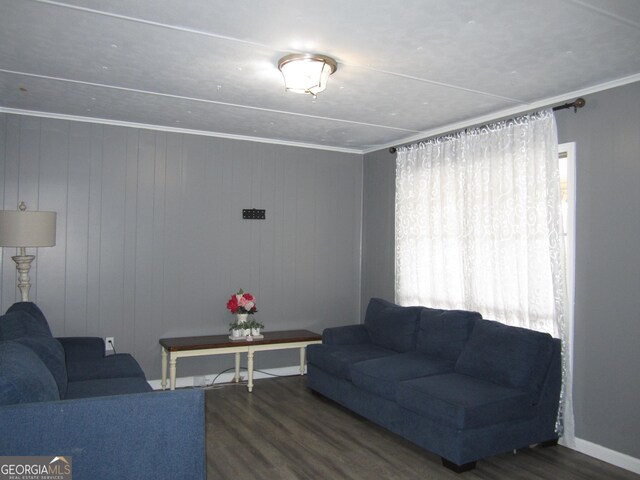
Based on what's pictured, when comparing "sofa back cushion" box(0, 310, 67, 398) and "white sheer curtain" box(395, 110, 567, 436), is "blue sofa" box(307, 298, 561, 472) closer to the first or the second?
"white sheer curtain" box(395, 110, 567, 436)

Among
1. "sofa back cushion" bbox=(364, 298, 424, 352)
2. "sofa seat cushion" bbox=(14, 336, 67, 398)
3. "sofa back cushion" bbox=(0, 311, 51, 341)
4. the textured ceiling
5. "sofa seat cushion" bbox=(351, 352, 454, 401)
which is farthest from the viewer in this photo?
"sofa back cushion" bbox=(364, 298, 424, 352)

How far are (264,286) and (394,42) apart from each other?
3335mm

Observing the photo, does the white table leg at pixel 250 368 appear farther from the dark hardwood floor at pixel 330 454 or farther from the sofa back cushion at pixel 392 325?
the sofa back cushion at pixel 392 325

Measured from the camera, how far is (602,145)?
3547 millimetres

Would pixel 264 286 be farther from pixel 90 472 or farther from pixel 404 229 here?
pixel 90 472

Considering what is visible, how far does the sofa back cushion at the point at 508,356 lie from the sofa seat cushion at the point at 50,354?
9.04 feet

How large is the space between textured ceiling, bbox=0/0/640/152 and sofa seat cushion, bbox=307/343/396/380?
213 cm

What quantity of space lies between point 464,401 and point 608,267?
1398 mm

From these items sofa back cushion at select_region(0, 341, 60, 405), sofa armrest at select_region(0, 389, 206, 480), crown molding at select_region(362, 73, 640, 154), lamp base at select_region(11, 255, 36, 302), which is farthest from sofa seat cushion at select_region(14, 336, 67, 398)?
crown molding at select_region(362, 73, 640, 154)

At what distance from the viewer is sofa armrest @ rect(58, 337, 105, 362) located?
4041mm

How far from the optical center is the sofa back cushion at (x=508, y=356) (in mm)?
3467

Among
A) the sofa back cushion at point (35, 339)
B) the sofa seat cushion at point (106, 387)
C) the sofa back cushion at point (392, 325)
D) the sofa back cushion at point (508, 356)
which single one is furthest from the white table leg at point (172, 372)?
the sofa back cushion at point (508, 356)

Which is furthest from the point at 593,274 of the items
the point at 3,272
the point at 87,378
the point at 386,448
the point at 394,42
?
the point at 3,272

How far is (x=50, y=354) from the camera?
9.27ft
